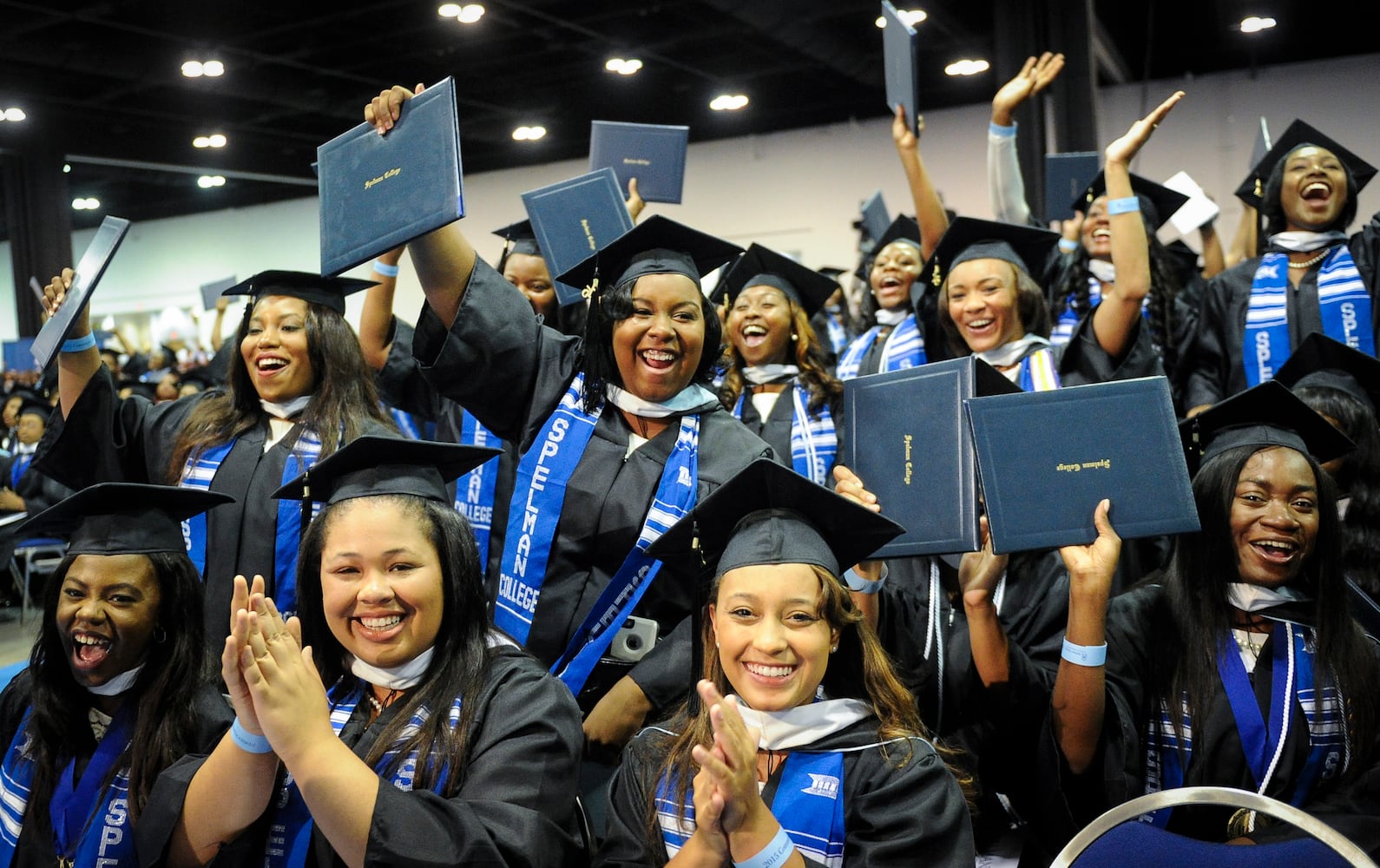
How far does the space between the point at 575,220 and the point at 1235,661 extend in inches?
93.2

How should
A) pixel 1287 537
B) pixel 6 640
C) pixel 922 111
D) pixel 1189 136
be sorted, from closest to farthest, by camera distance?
1. pixel 1287 537
2. pixel 6 640
3. pixel 1189 136
4. pixel 922 111

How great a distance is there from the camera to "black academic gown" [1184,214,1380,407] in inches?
171

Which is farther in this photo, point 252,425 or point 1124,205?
point 1124,205

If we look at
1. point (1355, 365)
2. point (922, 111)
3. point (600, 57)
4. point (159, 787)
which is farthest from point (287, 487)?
point (922, 111)

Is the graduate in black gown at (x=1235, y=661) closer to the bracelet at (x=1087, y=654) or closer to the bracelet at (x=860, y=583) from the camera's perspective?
the bracelet at (x=1087, y=654)

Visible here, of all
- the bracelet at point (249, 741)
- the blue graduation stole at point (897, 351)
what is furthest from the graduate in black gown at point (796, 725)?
the blue graduation stole at point (897, 351)

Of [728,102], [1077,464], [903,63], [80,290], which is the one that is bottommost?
[1077,464]

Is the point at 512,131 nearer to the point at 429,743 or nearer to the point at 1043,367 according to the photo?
the point at 1043,367

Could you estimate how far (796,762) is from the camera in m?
2.06

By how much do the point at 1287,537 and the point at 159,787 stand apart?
2386mm

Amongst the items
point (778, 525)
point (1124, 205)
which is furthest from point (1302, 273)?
point (778, 525)

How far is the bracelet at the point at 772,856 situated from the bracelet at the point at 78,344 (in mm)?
2439

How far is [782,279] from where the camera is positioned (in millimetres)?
4637

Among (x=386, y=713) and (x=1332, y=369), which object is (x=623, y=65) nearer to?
(x=1332, y=369)
